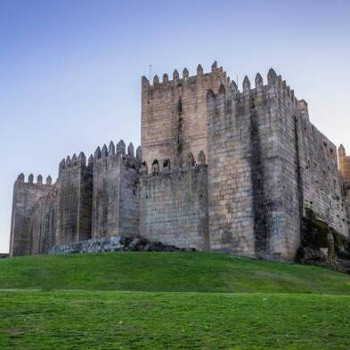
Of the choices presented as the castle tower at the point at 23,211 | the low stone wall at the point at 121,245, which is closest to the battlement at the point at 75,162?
the low stone wall at the point at 121,245

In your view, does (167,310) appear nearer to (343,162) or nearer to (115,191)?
(115,191)

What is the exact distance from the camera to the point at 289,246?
2948 cm

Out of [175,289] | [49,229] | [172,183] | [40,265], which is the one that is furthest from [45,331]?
[49,229]

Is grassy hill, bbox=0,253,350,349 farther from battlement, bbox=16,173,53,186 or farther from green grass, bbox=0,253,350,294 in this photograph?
battlement, bbox=16,173,53,186

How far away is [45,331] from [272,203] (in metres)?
19.9

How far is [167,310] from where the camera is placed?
545 inches

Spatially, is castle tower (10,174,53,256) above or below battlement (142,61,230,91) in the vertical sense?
below

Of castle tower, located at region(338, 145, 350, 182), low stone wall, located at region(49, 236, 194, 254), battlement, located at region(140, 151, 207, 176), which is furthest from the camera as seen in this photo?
castle tower, located at region(338, 145, 350, 182)

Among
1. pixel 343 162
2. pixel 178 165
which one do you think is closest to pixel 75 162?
pixel 178 165

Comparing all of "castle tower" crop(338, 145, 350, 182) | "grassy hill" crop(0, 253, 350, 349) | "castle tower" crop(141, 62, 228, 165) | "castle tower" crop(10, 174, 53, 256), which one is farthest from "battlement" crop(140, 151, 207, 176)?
"castle tower" crop(10, 174, 53, 256)

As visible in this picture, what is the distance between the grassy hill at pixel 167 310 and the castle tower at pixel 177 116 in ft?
73.1

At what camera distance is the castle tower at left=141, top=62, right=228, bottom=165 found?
146 feet

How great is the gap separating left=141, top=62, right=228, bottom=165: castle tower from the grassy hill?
22.3m

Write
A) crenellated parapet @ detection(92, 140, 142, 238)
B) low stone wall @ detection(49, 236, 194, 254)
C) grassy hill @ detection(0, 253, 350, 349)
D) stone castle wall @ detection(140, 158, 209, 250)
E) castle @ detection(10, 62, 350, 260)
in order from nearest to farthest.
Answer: grassy hill @ detection(0, 253, 350, 349) < low stone wall @ detection(49, 236, 194, 254) < castle @ detection(10, 62, 350, 260) < stone castle wall @ detection(140, 158, 209, 250) < crenellated parapet @ detection(92, 140, 142, 238)
